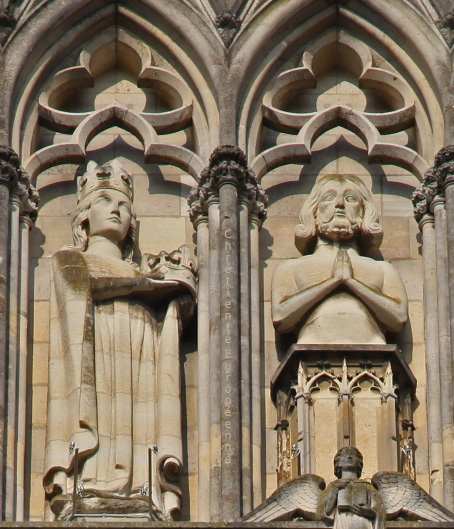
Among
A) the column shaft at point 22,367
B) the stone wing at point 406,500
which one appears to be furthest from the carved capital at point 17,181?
the stone wing at point 406,500

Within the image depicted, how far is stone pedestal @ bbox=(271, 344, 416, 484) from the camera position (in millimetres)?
21266

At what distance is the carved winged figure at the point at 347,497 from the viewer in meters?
19.7

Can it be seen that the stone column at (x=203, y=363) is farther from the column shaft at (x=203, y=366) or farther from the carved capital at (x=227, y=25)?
the carved capital at (x=227, y=25)

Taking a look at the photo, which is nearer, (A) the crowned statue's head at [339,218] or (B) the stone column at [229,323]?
(B) the stone column at [229,323]

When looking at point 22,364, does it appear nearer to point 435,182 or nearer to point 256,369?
point 256,369

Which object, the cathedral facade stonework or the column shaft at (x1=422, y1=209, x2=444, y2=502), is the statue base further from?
the column shaft at (x1=422, y1=209, x2=444, y2=502)

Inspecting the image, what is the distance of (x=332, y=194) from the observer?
22656mm

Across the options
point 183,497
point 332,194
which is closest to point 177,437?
point 183,497

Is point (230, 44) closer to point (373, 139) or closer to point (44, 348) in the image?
point (373, 139)

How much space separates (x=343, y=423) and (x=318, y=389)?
1.30 feet

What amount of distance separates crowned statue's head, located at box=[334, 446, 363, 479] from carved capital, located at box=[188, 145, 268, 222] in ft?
10.3

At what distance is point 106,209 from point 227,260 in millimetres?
1161

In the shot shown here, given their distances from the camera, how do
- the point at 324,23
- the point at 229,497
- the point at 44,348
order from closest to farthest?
the point at 229,497
the point at 44,348
the point at 324,23

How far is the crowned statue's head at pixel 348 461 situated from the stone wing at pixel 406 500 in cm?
27
